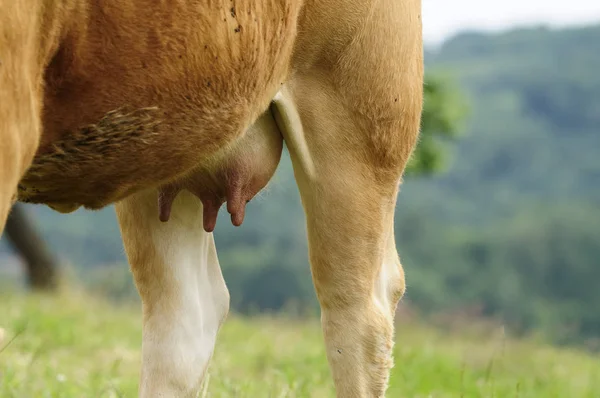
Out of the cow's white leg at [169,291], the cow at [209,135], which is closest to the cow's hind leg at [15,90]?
the cow at [209,135]

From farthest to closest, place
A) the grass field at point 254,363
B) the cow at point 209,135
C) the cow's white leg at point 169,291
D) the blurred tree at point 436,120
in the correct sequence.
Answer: the blurred tree at point 436,120 < the grass field at point 254,363 < the cow's white leg at point 169,291 < the cow at point 209,135

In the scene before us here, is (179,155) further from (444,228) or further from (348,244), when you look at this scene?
(444,228)

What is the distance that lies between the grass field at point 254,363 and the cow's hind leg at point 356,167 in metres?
0.70

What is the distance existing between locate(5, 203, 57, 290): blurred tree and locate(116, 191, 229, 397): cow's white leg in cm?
887

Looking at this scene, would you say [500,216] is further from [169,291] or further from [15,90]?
[15,90]

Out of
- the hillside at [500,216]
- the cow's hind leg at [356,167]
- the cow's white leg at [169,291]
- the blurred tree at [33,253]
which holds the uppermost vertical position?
the cow's hind leg at [356,167]

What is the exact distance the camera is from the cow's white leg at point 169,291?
9.37 feet

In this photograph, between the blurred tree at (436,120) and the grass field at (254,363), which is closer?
the grass field at (254,363)

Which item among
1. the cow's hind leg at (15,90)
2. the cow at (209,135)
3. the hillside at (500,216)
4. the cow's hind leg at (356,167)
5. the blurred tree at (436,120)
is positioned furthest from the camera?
the hillside at (500,216)

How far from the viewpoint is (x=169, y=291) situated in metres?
2.89

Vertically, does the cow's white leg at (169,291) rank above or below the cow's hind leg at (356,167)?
below

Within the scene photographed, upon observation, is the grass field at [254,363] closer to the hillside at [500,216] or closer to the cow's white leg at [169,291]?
the cow's white leg at [169,291]

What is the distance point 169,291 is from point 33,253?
919 cm

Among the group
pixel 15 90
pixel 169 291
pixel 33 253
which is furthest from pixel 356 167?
pixel 33 253
